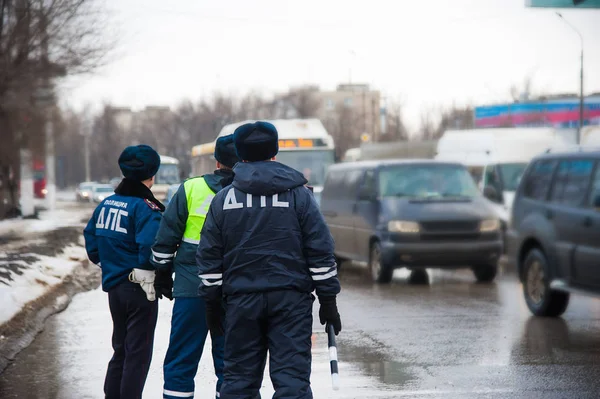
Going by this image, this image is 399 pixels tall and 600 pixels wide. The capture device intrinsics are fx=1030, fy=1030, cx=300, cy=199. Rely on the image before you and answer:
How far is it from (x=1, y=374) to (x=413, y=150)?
2699 cm

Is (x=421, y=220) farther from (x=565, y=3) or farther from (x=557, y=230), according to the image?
(x=565, y=3)

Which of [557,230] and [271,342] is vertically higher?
[271,342]

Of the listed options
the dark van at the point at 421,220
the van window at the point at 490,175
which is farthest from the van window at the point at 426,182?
the van window at the point at 490,175

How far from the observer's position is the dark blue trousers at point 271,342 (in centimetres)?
512

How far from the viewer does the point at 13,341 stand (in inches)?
390

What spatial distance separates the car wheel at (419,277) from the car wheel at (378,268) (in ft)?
1.58

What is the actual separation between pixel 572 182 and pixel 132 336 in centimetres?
594

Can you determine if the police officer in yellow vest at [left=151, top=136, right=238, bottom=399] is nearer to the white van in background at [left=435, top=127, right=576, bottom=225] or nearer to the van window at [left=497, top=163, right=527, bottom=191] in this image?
the van window at [left=497, top=163, right=527, bottom=191]

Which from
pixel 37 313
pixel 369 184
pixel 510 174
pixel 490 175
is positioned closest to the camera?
pixel 37 313

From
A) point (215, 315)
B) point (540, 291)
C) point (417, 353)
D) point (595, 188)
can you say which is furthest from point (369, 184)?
point (215, 315)

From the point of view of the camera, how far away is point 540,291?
11227mm

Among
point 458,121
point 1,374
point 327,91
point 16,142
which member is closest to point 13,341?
point 1,374

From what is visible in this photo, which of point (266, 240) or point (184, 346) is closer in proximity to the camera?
point (266, 240)

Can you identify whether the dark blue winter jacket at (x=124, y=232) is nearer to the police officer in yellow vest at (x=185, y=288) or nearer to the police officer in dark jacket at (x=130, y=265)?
the police officer in dark jacket at (x=130, y=265)
